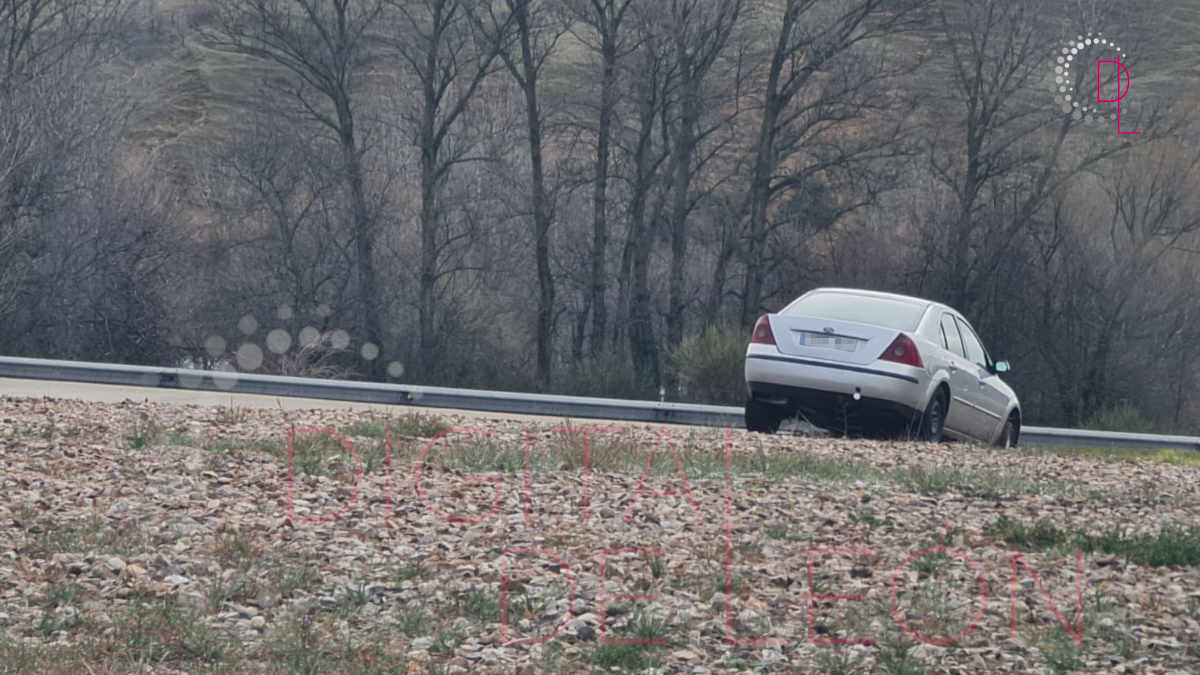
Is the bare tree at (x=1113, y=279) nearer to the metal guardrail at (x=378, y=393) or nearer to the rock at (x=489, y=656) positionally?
the metal guardrail at (x=378, y=393)

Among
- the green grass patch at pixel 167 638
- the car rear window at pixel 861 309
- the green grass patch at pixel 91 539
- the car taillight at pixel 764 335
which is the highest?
the car rear window at pixel 861 309

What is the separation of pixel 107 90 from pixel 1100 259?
26296 millimetres

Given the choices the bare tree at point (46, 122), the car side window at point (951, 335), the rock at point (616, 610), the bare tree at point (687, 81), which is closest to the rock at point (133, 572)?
the rock at point (616, 610)

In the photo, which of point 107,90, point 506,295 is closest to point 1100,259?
point 506,295

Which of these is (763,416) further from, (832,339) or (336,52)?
(336,52)

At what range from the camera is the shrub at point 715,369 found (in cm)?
2470

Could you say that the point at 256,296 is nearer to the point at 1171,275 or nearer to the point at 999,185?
the point at 999,185

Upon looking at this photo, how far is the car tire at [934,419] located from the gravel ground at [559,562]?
312 cm

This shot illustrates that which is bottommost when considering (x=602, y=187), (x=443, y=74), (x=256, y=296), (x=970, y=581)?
(x=970, y=581)

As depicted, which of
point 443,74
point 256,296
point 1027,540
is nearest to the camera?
point 1027,540

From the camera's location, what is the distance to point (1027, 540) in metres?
8.04

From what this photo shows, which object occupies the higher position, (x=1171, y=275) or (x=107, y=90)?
(x=107, y=90)

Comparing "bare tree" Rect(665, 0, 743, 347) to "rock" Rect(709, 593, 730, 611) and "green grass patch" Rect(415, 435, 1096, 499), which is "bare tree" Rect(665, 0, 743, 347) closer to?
"green grass patch" Rect(415, 435, 1096, 499)

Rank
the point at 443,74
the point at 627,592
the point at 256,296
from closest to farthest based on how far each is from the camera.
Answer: the point at 627,592
the point at 256,296
the point at 443,74
